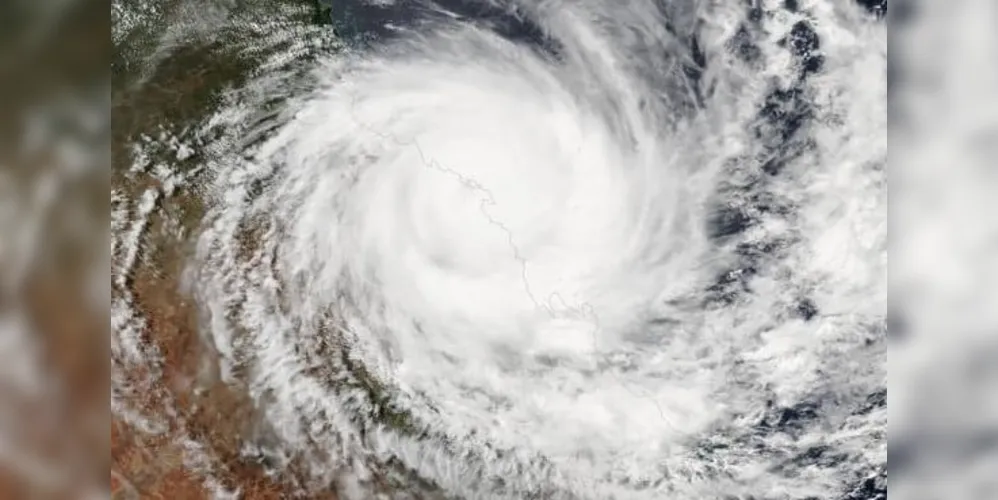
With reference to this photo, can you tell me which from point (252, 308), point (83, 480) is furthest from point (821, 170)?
point (83, 480)

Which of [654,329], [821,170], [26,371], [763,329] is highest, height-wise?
[821,170]

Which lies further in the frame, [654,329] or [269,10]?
[269,10]

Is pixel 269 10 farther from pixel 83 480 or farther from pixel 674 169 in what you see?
pixel 83 480

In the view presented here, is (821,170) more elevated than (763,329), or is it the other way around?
(821,170)

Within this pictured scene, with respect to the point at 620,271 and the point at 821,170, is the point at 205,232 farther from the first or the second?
the point at 821,170

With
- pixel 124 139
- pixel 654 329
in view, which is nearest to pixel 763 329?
pixel 654 329

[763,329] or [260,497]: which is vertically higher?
[763,329]
